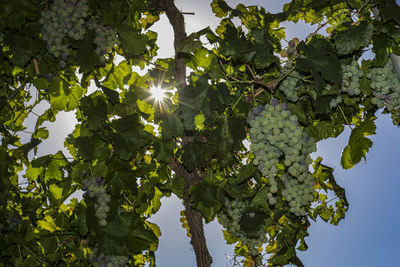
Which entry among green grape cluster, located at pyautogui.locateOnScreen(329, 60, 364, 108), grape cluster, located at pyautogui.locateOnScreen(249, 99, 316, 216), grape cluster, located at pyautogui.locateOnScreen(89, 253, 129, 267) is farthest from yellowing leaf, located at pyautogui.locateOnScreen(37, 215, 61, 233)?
green grape cluster, located at pyautogui.locateOnScreen(329, 60, 364, 108)

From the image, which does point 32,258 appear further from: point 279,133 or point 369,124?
point 369,124

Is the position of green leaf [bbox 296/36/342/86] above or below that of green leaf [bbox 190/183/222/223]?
above

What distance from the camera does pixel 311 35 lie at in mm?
2311

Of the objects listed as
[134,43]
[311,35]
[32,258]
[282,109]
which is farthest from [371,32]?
[32,258]

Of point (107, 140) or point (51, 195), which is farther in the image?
point (51, 195)

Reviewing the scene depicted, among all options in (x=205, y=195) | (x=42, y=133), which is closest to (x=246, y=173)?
(x=205, y=195)

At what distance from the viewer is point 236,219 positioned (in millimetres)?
2910

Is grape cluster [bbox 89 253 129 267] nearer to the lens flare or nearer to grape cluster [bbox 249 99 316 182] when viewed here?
the lens flare

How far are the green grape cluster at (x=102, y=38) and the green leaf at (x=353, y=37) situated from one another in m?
1.79

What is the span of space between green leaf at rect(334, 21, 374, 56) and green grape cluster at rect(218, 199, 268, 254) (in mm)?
1422

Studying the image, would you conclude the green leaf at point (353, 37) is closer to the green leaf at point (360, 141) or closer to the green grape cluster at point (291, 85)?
the green grape cluster at point (291, 85)

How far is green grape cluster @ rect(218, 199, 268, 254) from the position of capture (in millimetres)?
2900

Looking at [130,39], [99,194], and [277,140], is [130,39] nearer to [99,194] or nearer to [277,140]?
[99,194]

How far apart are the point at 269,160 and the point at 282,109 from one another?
330 mm
